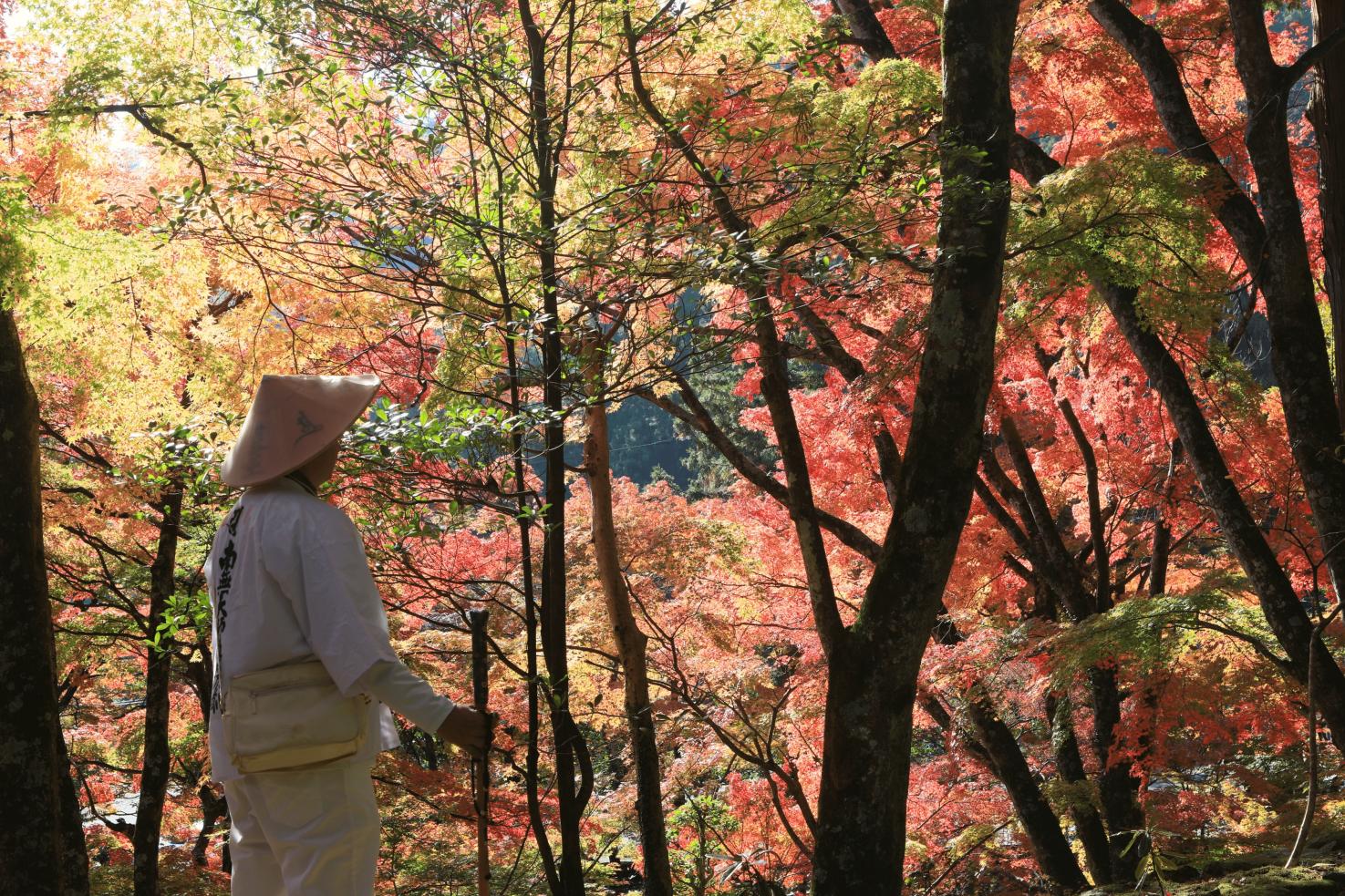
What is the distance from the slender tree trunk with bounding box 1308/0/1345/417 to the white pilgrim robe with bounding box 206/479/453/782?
4.12 m

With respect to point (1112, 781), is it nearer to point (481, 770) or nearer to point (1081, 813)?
point (1081, 813)

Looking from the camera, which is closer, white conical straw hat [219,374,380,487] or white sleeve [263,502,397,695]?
white sleeve [263,502,397,695]

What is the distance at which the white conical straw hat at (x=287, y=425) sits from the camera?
2318 mm

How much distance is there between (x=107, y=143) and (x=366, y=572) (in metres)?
4.31

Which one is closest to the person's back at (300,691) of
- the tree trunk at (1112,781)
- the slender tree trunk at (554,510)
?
the slender tree trunk at (554,510)

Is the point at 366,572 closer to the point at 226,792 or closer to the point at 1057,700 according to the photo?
the point at 226,792

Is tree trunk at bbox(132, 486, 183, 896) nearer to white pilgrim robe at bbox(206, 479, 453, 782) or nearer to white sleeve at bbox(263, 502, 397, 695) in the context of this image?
white pilgrim robe at bbox(206, 479, 453, 782)

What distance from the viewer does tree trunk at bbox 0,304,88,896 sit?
3516 mm

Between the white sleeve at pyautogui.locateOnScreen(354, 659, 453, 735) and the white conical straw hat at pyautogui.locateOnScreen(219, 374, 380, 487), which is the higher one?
the white conical straw hat at pyautogui.locateOnScreen(219, 374, 380, 487)

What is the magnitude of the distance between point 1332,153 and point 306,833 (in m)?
4.85

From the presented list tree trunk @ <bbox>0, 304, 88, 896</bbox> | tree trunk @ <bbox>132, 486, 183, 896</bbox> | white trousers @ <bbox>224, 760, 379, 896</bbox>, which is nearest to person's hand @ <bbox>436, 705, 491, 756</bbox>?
white trousers @ <bbox>224, 760, 379, 896</bbox>

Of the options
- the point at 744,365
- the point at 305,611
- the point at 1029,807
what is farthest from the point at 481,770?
the point at 1029,807

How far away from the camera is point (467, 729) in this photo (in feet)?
6.82

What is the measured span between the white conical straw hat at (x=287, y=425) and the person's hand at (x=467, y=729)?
70cm
